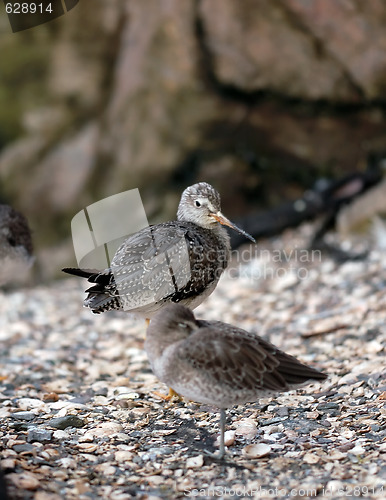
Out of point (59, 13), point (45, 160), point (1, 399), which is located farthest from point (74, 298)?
point (59, 13)

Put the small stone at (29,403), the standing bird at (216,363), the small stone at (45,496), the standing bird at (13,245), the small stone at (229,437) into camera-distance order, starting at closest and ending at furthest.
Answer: the small stone at (45,496), the standing bird at (216,363), the small stone at (229,437), the small stone at (29,403), the standing bird at (13,245)

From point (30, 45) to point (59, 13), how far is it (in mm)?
751

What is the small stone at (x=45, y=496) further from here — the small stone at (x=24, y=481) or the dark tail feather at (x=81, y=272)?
the dark tail feather at (x=81, y=272)

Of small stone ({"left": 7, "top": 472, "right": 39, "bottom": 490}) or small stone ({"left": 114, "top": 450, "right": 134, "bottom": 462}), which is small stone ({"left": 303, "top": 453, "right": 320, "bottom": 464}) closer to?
small stone ({"left": 114, "top": 450, "right": 134, "bottom": 462})

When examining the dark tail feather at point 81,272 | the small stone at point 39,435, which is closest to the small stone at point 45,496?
the small stone at point 39,435

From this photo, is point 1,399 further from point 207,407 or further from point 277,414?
point 277,414

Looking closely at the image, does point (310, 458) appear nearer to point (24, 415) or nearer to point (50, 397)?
point (24, 415)

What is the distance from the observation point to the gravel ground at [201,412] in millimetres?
3363

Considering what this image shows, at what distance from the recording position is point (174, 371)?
3561 mm

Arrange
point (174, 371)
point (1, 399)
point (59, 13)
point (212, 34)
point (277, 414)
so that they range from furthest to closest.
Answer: point (59, 13)
point (212, 34)
point (1, 399)
point (277, 414)
point (174, 371)

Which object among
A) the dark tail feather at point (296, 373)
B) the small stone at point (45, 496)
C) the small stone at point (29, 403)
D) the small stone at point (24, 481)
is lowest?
the small stone at point (45, 496)

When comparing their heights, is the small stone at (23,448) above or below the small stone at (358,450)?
above

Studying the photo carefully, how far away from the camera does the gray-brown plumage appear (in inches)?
181

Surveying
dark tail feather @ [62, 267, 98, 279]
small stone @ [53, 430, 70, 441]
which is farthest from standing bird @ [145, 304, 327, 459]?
dark tail feather @ [62, 267, 98, 279]
